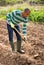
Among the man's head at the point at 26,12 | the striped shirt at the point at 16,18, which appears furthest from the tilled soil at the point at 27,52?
the man's head at the point at 26,12

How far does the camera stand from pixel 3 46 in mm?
7148

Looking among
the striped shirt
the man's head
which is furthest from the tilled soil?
the man's head

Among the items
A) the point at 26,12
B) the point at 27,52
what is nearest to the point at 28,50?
the point at 27,52

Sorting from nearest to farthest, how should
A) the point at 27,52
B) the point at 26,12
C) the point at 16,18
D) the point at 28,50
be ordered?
the point at 26,12 → the point at 16,18 → the point at 27,52 → the point at 28,50

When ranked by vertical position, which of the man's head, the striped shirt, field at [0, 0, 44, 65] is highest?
the man's head

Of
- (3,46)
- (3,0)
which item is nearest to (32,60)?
(3,46)

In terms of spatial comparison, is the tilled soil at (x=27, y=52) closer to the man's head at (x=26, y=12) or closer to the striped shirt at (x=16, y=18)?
the striped shirt at (x=16, y=18)

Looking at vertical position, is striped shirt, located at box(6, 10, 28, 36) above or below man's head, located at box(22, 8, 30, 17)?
below

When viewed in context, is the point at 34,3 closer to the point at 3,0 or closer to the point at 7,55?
the point at 3,0

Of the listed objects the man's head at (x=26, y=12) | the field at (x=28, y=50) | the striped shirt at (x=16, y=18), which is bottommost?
the field at (x=28, y=50)

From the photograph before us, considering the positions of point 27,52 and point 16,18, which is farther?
point 27,52

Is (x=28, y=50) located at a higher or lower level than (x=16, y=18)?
lower

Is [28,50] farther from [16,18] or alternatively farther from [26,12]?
[26,12]

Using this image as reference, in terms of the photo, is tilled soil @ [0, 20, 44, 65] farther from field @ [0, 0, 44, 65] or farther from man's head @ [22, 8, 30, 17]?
man's head @ [22, 8, 30, 17]
